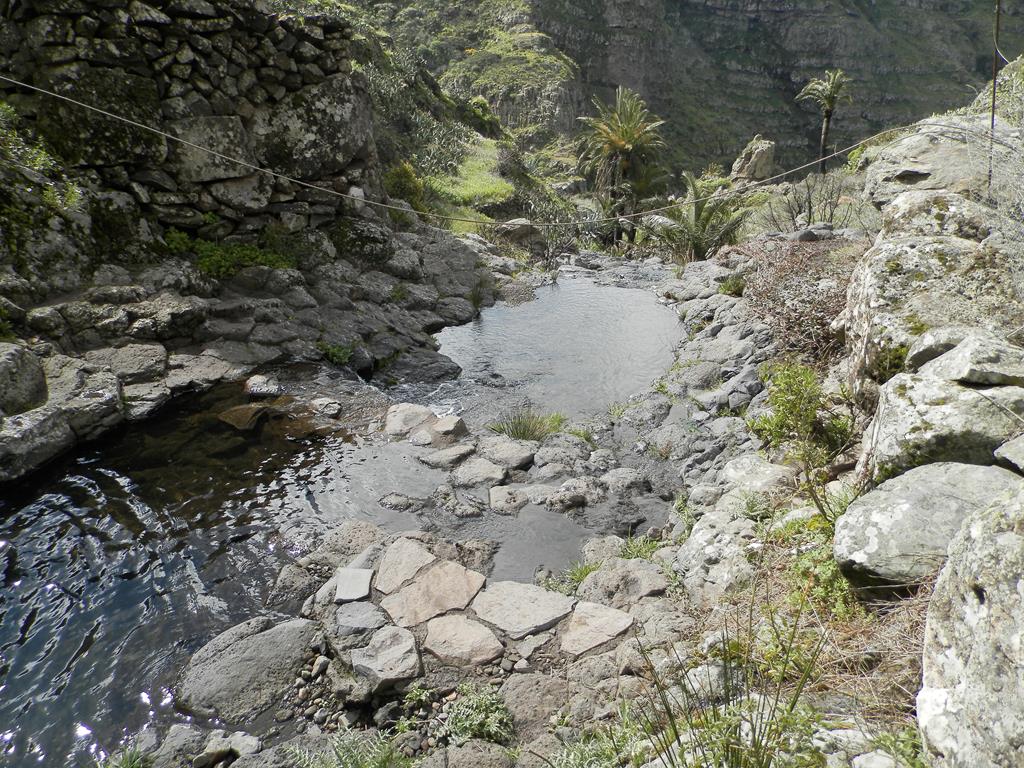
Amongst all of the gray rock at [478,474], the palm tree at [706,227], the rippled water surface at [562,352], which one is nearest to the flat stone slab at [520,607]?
the gray rock at [478,474]

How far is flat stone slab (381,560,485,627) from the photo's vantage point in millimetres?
4115

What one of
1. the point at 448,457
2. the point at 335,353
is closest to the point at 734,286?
the point at 448,457

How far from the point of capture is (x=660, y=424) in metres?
7.55

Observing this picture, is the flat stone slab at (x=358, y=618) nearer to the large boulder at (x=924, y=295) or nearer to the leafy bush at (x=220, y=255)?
the large boulder at (x=924, y=295)

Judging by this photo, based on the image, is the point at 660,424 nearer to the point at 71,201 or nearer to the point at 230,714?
the point at 230,714

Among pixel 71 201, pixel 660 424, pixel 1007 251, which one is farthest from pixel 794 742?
pixel 71 201

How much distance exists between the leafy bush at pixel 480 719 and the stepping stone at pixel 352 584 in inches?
50.3

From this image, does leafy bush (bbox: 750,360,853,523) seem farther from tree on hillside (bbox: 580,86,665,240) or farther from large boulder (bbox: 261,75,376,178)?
tree on hillside (bbox: 580,86,665,240)

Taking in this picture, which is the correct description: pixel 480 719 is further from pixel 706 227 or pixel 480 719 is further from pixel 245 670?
pixel 706 227

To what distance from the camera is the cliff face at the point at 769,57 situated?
83.9 m

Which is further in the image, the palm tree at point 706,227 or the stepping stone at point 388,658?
the palm tree at point 706,227

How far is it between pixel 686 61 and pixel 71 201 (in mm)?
108265

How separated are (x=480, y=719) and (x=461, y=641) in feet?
2.28

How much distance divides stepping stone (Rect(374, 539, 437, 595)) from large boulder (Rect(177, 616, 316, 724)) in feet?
1.99
